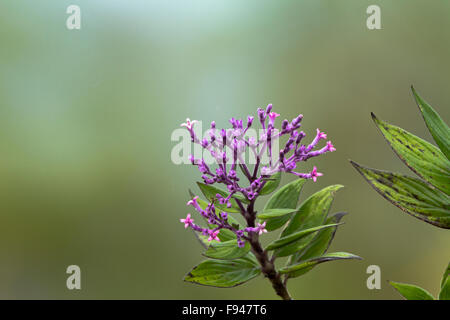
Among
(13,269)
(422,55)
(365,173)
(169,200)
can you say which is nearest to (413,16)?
(422,55)

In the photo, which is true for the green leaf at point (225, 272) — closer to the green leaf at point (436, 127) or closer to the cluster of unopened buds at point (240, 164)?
the cluster of unopened buds at point (240, 164)

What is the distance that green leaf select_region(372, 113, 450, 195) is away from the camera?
326 millimetres

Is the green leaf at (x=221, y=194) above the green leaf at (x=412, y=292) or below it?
above

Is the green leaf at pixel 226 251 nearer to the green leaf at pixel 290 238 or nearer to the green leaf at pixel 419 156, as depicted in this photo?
the green leaf at pixel 290 238

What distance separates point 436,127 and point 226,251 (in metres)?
0.20

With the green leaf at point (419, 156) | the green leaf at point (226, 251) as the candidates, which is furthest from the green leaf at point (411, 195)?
the green leaf at point (226, 251)

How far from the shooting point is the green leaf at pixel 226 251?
326 mm

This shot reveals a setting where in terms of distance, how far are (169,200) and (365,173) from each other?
1.44m

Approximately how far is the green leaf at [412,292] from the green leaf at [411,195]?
0.19 feet

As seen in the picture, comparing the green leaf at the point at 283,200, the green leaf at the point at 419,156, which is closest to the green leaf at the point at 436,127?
the green leaf at the point at 419,156

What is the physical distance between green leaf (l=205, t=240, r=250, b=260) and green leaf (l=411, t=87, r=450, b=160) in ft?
0.58

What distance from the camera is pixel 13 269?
1.56 m

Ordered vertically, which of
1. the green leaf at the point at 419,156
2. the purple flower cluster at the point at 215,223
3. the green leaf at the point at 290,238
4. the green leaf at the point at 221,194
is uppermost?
the green leaf at the point at 419,156
